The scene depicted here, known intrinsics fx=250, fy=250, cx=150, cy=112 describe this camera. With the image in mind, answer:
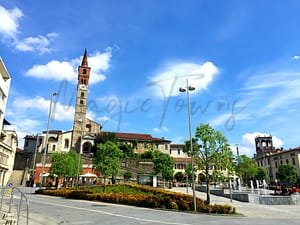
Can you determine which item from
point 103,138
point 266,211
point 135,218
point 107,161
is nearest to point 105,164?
point 107,161

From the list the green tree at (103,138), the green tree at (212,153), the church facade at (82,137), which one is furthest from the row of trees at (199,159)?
the church facade at (82,137)

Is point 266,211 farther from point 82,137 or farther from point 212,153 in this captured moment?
point 82,137

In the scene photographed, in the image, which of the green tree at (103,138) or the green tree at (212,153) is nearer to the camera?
the green tree at (212,153)

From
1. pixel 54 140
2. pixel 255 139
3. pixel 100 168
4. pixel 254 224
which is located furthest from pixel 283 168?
pixel 54 140

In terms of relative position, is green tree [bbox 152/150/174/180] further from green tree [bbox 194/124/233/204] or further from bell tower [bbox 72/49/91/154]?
bell tower [bbox 72/49/91/154]

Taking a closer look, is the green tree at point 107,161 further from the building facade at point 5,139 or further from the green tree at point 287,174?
the green tree at point 287,174

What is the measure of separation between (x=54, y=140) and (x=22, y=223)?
81.7 m

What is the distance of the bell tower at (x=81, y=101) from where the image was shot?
88.7m

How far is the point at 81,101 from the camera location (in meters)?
94.3

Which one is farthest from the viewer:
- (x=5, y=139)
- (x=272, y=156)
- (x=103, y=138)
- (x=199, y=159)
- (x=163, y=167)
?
(x=272, y=156)

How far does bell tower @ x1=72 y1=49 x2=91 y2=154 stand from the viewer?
88.7 meters

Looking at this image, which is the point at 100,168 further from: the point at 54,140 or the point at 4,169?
the point at 54,140

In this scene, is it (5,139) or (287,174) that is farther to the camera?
(287,174)

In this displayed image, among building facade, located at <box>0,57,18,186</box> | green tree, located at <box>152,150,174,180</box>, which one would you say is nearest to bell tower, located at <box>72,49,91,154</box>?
building facade, located at <box>0,57,18,186</box>
